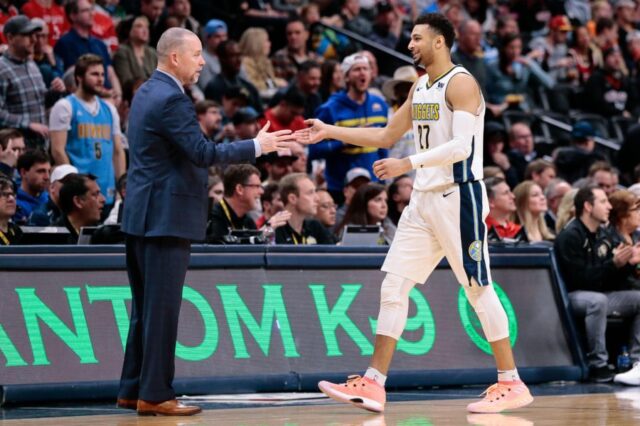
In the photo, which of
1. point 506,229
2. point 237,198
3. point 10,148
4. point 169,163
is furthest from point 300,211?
point 169,163

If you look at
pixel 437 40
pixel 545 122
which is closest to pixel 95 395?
pixel 437 40

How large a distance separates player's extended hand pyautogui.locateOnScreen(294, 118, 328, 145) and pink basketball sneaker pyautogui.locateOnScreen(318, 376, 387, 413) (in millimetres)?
1539

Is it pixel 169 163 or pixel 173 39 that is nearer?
pixel 169 163

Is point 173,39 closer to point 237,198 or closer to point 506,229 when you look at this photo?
point 237,198

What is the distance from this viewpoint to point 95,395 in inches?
332

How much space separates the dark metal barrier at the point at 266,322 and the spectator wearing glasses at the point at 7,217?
595mm

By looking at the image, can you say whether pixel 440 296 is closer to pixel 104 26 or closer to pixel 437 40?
pixel 437 40

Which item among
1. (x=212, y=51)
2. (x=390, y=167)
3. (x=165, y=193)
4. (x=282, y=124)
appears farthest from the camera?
(x=212, y=51)

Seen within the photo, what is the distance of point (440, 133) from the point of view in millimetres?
7695

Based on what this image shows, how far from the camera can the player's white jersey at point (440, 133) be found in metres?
7.67

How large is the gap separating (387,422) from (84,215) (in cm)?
397

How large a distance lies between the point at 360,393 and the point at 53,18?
27.6ft

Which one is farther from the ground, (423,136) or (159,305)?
(423,136)

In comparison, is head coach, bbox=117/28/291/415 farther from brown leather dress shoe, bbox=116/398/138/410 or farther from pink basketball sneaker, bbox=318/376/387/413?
pink basketball sneaker, bbox=318/376/387/413
